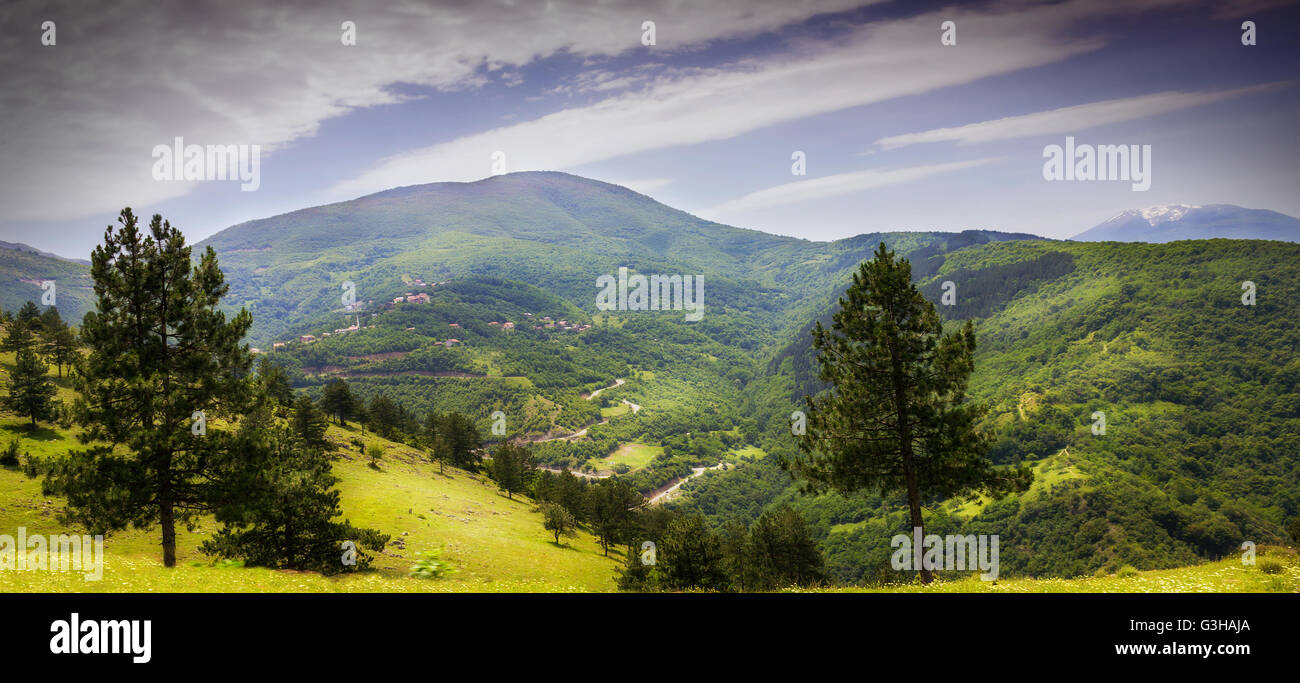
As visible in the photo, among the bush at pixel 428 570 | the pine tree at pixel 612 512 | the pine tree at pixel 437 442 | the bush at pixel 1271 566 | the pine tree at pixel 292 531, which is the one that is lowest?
the pine tree at pixel 612 512

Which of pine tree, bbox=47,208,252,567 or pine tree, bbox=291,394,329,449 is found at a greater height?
pine tree, bbox=47,208,252,567

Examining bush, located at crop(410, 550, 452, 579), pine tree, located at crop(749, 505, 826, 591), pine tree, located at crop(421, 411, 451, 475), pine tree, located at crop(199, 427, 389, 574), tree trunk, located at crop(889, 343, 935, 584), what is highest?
tree trunk, located at crop(889, 343, 935, 584)

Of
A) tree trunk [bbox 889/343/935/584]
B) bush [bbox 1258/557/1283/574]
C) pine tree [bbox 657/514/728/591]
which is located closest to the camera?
bush [bbox 1258/557/1283/574]

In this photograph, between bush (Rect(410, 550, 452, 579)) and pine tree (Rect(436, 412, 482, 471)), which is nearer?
bush (Rect(410, 550, 452, 579))

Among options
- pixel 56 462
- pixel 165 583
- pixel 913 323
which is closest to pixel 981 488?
pixel 913 323

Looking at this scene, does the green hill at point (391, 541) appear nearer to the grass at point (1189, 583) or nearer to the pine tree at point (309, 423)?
the pine tree at point (309, 423)

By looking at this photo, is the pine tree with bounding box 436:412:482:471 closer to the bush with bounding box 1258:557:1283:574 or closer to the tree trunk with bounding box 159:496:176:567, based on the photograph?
the tree trunk with bounding box 159:496:176:567

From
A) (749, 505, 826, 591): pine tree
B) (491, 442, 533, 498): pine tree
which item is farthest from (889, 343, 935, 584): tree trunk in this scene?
(491, 442, 533, 498): pine tree

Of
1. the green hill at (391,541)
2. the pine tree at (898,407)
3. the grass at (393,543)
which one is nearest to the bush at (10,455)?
the grass at (393,543)
